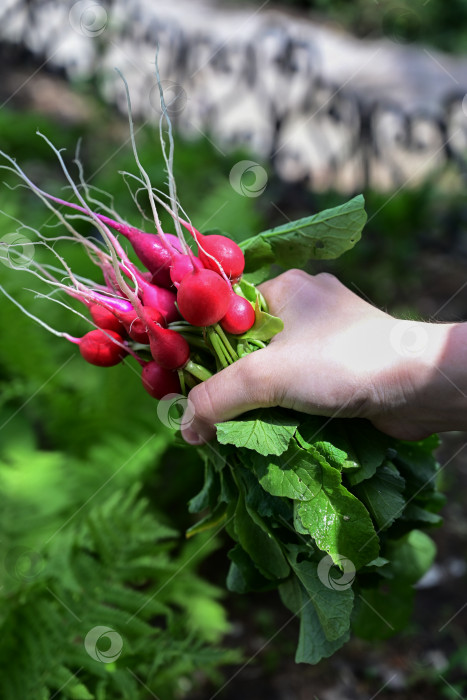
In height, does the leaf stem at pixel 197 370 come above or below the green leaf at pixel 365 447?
above

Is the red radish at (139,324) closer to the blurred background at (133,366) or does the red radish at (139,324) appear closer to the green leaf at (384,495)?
the blurred background at (133,366)

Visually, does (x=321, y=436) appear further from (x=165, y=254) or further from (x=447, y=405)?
(x=165, y=254)

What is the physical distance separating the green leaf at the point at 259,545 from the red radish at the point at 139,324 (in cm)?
37

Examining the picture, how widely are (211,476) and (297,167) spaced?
228 inches

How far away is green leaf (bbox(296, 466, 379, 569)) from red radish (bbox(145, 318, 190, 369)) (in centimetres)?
34

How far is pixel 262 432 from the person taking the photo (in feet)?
3.61

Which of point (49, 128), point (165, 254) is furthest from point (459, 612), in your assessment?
point (49, 128)

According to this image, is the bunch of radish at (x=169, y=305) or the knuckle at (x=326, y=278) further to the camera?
the knuckle at (x=326, y=278)

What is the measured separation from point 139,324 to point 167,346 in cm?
9

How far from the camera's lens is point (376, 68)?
6.42 metres

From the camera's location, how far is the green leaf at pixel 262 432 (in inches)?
→ 41.8

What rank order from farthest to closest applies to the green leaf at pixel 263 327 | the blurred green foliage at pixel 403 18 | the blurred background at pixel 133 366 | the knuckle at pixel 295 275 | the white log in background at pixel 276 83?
the blurred green foliage at pixel 403 18, the white log in background at pixel 276 83, the blurred background at pixel 133 366, the knuckle at pixel 295 275, the green leaf at pixel 263 327

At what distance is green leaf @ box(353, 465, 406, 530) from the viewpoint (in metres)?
1.15

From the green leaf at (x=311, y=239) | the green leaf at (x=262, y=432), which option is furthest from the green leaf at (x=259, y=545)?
the green leaf at (x=311, y=239)
